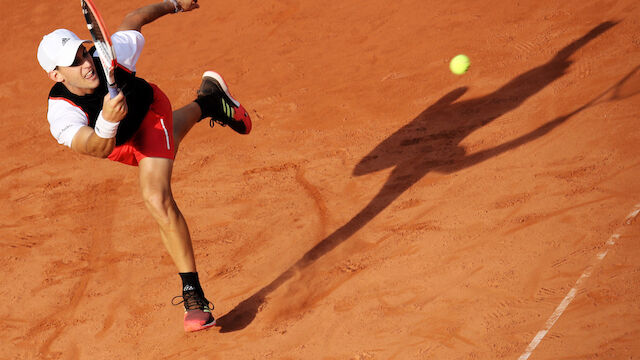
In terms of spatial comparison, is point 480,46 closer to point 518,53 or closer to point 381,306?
point 518,53

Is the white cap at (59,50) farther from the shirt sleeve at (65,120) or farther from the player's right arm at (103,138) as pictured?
the player's right arm at (103,138)

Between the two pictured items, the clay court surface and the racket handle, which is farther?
the clay court surface

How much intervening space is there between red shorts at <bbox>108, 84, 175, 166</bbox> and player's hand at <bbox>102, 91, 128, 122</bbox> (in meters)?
0.73

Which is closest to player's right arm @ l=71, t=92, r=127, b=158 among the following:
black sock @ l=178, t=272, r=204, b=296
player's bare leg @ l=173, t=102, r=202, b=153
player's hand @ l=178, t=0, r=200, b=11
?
player's bare leg @ l=173, t=102, r=202, b=153

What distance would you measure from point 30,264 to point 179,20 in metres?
4.98

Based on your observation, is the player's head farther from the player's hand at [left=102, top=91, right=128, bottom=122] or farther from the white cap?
the player's hand at [left=102, top=91, right=128, bottom=122]

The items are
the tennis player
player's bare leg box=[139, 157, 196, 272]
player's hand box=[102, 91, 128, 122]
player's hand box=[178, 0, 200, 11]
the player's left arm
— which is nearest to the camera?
player's hand box=[102, 91, 128, 122]

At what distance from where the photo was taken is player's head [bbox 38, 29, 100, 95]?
3834 millimetres

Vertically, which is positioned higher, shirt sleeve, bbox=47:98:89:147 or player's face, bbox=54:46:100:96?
player's face, bbox=54:46:100:96

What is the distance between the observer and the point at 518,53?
745cm

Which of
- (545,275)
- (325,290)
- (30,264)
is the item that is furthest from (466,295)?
(30,264)

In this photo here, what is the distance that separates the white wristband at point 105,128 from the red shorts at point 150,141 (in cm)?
64

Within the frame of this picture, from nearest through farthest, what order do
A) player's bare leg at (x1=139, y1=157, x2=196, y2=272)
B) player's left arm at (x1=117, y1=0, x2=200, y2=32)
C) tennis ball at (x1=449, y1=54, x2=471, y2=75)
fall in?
player's bare leg at (x1=139, y1=157, x2=196, y2=272) < player's left arm at (x1=117, y1=0, x2=200, y2=32) < tennis ball at (x1=449, y1=54, x2=471, y2=75)

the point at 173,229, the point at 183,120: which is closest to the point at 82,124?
the point at 173,229
